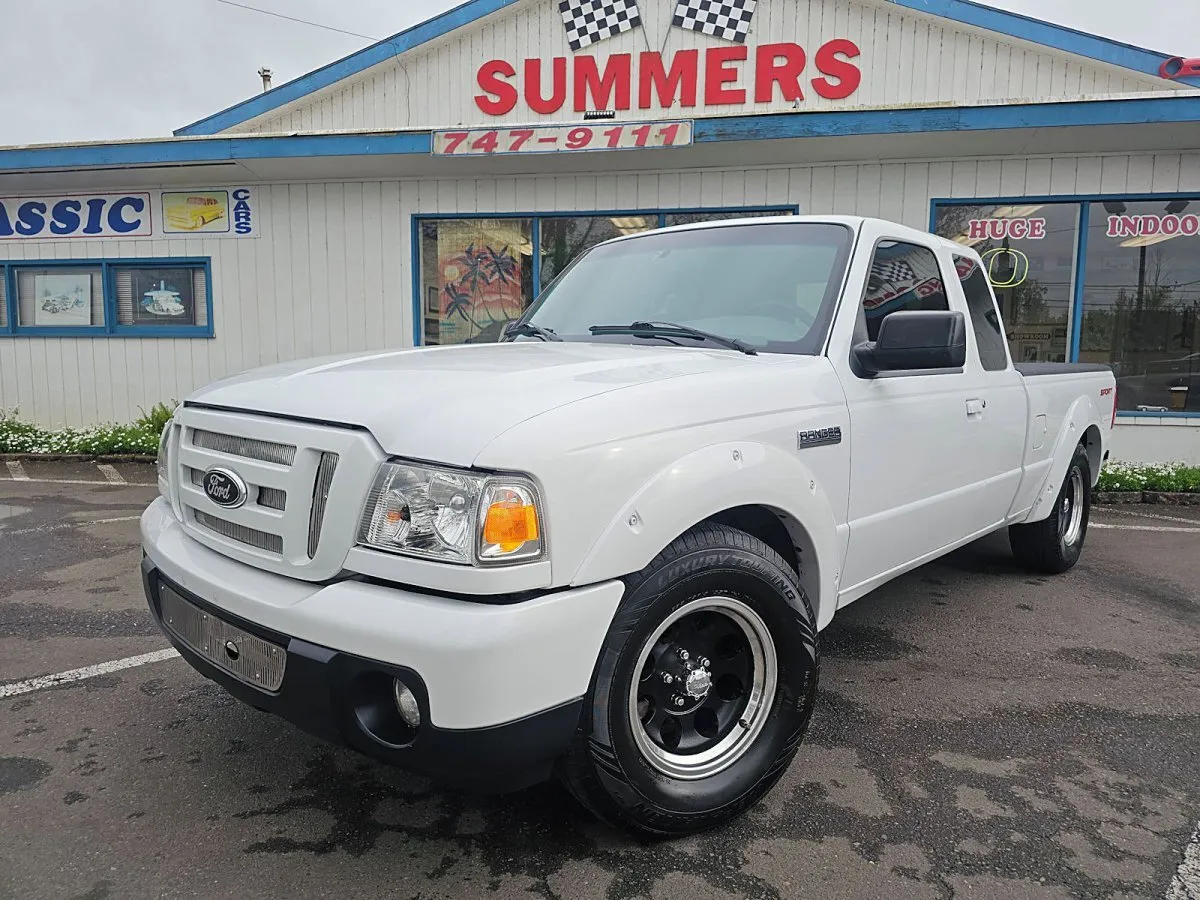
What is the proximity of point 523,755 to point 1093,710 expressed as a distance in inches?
96.8

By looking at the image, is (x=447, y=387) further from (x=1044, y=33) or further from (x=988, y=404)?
(x=1044, y=33)

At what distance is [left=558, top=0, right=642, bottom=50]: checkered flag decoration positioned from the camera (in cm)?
1055

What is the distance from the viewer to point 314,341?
998 centimetres

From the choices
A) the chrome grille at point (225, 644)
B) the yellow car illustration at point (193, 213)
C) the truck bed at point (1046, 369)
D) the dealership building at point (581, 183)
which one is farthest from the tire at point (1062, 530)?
the yellow car illustration at point (193, 213)

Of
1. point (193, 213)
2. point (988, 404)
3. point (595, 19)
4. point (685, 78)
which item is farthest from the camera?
point (595, 19)

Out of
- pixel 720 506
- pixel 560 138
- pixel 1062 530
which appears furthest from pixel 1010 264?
pixel 720 506

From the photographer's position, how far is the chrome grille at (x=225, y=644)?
2.03 meters

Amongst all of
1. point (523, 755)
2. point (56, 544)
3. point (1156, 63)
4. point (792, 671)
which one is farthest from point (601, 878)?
point (1156, 63)

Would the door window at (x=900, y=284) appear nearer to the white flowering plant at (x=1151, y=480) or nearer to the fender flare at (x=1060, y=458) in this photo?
the fender flare at (x=1060, y=458)

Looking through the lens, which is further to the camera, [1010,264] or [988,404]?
[1010,264]

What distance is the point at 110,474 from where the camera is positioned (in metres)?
8.80

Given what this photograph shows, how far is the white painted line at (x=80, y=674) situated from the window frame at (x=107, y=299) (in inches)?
293

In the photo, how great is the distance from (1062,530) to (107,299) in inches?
422

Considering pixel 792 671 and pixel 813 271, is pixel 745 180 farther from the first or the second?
pixel 792 671
